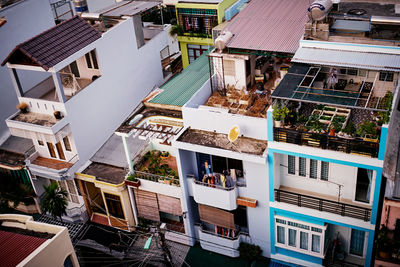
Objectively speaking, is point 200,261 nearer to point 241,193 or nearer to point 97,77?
point 241,193

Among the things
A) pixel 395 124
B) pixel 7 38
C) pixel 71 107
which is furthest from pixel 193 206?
pixel 7 38

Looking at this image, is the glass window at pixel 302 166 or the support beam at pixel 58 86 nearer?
the glass window at pixel 302 166

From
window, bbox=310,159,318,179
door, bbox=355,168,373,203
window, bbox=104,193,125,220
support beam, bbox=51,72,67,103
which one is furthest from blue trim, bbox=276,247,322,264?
support beam, bbox=51,72,67,103

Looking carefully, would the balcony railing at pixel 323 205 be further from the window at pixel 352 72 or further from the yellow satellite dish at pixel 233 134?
the window at pixel 352 72

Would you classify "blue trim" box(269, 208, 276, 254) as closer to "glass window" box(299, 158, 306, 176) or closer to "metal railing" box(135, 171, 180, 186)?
"glass window" box(299, 158, 306, 176)

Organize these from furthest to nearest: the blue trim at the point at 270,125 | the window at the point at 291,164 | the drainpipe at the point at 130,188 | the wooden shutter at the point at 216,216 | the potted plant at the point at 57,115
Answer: the potted plant at the point at 57,115
the drainpipe at the point at 130,188
the wooden shutter at the point at 216,216
the window at the point at 291,164
the blue trim at the point at 270,125

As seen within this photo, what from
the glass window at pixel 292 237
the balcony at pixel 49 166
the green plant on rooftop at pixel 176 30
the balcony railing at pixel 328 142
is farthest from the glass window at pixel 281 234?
the green plant on rooftop at pixel 176 30

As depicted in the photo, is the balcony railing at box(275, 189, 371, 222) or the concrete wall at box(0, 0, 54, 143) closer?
the balcony railing at box(275, 189, 371, 222)
